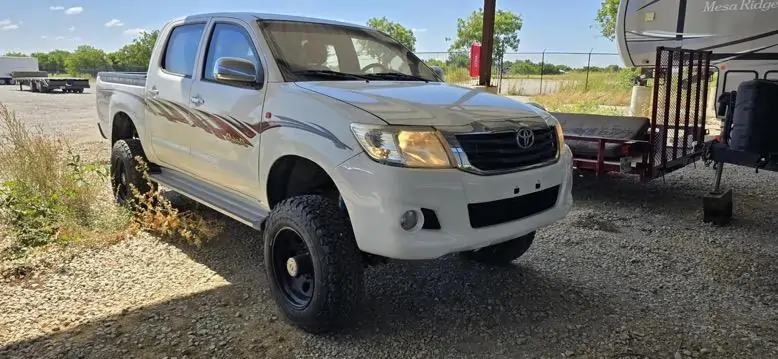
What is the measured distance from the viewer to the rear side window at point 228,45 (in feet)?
12.6

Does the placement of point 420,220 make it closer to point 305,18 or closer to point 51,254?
point 305,18

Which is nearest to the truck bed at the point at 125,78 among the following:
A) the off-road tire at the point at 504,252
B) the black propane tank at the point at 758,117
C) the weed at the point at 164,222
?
the weed at the point at 164,222

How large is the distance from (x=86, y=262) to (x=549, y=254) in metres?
3.72

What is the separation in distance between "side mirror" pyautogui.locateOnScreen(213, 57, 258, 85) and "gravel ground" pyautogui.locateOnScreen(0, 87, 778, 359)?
57.0 inches

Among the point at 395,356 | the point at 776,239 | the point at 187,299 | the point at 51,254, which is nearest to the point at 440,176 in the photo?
the point at 395,356

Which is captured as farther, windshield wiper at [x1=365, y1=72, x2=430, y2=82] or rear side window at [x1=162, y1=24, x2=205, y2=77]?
rear side window at [x1=162, y1=24, x2=205, y2=77]

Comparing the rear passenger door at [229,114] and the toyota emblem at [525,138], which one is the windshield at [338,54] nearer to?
the rear passenger door at [229,114]

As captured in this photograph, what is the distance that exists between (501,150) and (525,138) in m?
0.22

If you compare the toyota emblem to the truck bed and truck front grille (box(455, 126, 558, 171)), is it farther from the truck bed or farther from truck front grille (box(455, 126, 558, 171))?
the truck bed

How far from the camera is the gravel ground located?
10.2 feet

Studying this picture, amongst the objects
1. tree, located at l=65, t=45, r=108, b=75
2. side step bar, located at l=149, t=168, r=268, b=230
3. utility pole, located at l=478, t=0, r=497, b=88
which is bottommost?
side step bar, located at l=149, t=168, r=268, b=230

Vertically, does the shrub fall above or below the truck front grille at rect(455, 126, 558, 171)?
below

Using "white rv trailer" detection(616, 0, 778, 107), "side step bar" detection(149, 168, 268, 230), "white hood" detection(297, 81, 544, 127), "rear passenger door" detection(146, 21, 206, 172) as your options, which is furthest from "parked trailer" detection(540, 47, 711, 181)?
"rear passenger door" detection(146, 21, 206, 172)

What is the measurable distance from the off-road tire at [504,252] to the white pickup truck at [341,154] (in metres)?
0.02
